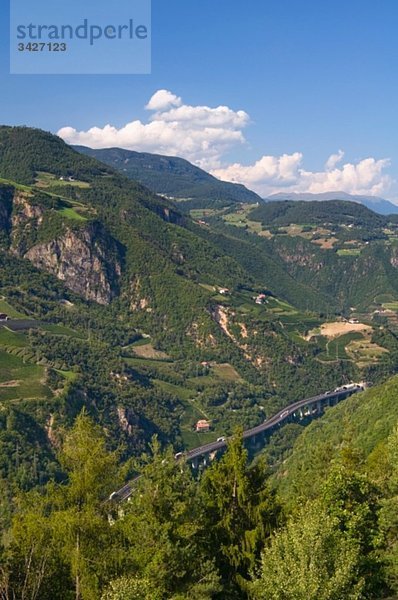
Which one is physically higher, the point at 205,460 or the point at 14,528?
the point at 14,528

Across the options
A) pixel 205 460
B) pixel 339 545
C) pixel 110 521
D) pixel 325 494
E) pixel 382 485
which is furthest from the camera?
pixel 205 460

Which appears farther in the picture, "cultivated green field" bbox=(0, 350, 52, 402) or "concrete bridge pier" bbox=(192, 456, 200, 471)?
"concrete bridge pier" bbox=(192, 456, 200, 471)

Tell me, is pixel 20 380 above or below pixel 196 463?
above

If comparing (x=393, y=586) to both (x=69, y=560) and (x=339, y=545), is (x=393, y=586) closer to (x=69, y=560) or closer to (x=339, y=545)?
(x=339, y=545)

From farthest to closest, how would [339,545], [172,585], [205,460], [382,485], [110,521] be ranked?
1. [205,460]
2. [382,485]
3. [110,521]
4. [172,585]
5. [339,545]

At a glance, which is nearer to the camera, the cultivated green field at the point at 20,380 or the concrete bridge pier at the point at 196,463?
the cultivated green field at the point at 20,380

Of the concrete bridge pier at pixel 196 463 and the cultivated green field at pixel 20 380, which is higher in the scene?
the cultivated green field at pixel 20 380

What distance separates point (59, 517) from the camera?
3519 cm

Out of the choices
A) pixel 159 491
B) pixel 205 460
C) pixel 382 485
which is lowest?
pixel 205 460

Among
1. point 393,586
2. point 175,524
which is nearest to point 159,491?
point 175,524

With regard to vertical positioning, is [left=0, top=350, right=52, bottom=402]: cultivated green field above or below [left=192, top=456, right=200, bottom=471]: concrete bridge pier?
above

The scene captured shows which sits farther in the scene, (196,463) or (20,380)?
(196,463)

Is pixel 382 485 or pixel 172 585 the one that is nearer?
pixel 172 585

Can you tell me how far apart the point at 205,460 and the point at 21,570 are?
15820 cm
